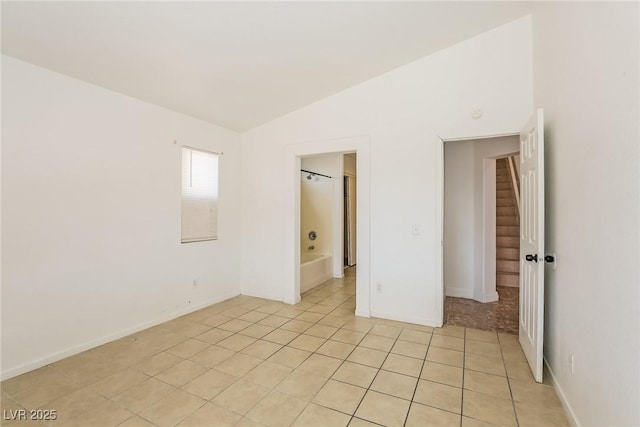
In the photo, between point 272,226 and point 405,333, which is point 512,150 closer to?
point 405,333

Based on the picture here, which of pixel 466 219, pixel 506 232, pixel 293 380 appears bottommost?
pixel 293 380

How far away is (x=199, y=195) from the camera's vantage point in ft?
12.4

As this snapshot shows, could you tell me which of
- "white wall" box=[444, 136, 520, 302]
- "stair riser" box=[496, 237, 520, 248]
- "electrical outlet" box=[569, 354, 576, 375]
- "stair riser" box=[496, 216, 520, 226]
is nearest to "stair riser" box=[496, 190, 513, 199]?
"stair riser" box=[496, 216, 520, 226]

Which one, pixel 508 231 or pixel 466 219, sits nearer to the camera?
pixel 466 219

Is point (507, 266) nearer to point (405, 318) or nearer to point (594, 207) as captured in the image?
point (405, 318)

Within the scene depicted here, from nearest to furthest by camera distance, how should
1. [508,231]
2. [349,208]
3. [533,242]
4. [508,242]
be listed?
[533,242] → [508,242] → [508,231] → [349,208]

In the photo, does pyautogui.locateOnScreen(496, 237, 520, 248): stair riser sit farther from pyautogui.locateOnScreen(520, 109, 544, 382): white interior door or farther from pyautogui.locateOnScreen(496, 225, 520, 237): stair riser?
pyautogui.locateOnScreen(520, 109, 544, 382): white interior door

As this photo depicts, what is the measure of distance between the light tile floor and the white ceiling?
2.48 m

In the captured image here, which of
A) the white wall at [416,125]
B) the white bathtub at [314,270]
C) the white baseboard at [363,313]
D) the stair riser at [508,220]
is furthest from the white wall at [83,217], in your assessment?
the stair riser at [508,220]

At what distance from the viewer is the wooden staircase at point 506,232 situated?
16.2 feet

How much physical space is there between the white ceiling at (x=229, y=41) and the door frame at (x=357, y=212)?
710 mm

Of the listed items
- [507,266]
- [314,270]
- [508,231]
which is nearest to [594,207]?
[314,270]

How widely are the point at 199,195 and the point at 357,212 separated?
204cm

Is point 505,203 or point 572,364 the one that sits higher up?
point 505,203
